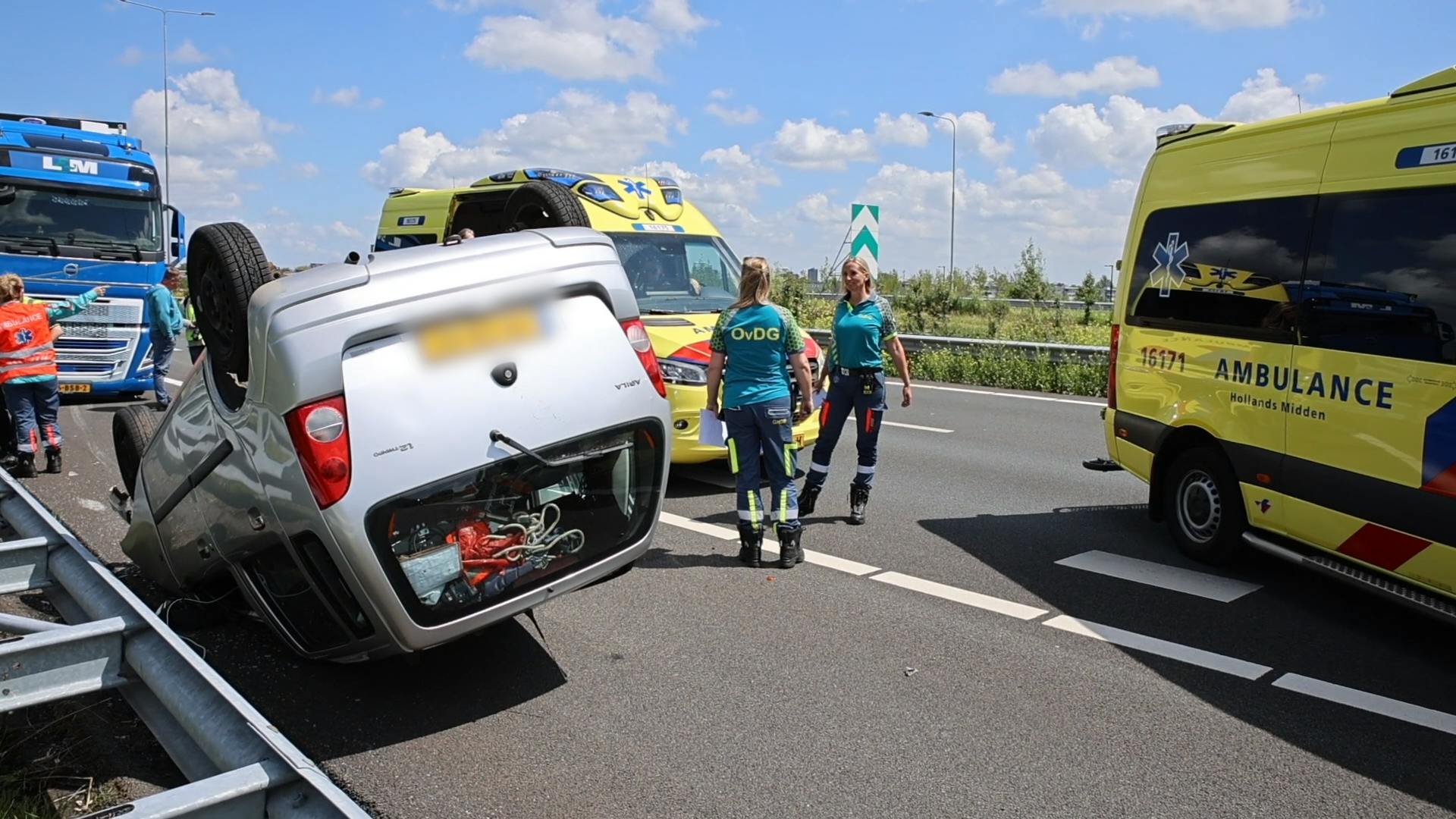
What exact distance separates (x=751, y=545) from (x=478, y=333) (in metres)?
3.05

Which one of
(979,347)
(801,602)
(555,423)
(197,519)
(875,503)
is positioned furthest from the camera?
(979,347)

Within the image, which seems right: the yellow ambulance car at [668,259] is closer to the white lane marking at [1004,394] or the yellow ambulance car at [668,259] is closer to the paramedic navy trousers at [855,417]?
the paramedic navy trousers at [855,417]

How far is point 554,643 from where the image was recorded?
5434 millimetres

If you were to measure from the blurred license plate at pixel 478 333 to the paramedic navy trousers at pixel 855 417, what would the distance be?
369cm

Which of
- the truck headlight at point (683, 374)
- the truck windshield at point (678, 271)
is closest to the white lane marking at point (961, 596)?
the truck headlight at point (683, 374)

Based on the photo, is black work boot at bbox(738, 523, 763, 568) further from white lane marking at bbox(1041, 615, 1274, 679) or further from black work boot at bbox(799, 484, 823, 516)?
white lane marking at bbox(1041, 615, 1274, 679)

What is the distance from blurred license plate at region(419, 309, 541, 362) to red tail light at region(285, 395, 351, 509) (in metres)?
0.40

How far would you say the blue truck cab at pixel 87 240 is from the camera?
46.2 feet

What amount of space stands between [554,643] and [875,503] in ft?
12.0

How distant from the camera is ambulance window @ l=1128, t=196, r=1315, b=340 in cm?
578

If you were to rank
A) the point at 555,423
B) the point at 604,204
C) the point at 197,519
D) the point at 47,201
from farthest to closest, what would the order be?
1. the point at 47,201
2. the point at 604,204
3. the point at 197,519
4. the point at 555,423

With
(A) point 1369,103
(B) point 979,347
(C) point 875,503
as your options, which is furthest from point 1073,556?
(B) point 979,347

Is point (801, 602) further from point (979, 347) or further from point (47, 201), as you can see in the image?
point (47, 201)

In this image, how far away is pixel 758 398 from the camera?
673 centimetres
